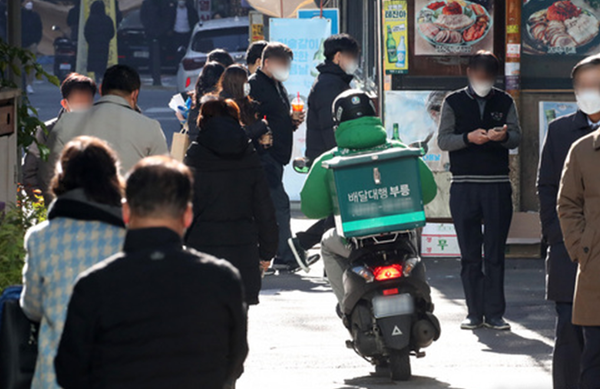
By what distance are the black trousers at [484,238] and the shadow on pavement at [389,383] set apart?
6.07 ft

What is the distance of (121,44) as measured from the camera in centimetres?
3766

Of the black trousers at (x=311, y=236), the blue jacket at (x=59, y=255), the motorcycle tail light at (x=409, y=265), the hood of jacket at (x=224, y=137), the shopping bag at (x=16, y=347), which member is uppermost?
the hood of jacket at (x=224, y=137)

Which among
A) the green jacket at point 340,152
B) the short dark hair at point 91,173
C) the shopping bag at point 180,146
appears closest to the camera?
the short dark hair at point 91,173

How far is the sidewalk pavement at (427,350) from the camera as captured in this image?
8.41 m

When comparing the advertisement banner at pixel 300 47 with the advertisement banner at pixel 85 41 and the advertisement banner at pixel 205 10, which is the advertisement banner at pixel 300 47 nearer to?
the advertisement banner at pixel 85 41

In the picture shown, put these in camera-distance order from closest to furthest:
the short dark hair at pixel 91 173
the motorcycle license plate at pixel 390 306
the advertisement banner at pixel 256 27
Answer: the short dark hair at pixel 91 173
the motorcycle license plate at pixel 390 306
the advertisement banner at pixel 256 27

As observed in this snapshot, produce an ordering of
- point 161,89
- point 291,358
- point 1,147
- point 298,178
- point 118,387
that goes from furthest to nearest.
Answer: point 161,89 → point 298,178 → point 291,358 → point 1,147 → point 118,387

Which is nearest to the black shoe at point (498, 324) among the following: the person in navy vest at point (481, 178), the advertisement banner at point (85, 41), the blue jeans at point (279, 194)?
the person in navy vest at point (481, 178)

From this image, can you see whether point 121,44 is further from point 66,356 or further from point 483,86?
point 66,356

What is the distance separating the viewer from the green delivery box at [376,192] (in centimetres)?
823

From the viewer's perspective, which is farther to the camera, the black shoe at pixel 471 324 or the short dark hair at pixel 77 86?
the black shoe at pixel 471 324

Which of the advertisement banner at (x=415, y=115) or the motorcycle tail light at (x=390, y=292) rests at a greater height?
the advertisement banner at (x=415, y=115)

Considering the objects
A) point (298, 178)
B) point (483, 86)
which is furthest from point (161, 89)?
point (483, 86)

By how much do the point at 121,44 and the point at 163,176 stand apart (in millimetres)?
33918
